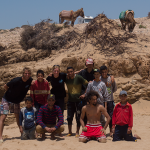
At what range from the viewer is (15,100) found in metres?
4.63

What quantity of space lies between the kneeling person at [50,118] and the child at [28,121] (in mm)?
246

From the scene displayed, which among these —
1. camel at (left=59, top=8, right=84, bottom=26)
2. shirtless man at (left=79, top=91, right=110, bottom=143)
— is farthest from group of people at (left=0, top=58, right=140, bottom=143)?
camel at (left=59, top=8, right=84, bottom=26)

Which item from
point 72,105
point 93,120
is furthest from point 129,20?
point 93,120

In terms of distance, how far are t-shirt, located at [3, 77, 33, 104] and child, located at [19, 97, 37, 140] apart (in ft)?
0.85

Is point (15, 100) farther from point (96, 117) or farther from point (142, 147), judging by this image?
point (142, 147)

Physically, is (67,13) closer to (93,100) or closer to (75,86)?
(75,86)

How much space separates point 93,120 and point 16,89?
1.89 meters

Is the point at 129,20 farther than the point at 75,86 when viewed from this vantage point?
Yes

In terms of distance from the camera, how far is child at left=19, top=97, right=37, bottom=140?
4449mm

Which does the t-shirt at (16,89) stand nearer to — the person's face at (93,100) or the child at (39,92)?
the child at (39,92)

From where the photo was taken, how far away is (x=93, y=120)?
4211mm

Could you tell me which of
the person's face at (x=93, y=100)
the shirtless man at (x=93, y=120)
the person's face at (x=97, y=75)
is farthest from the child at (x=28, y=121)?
the person's face at (x=97, y=75)

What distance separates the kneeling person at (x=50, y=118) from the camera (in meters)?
4.25

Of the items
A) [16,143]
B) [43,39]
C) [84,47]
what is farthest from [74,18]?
[16,143]
